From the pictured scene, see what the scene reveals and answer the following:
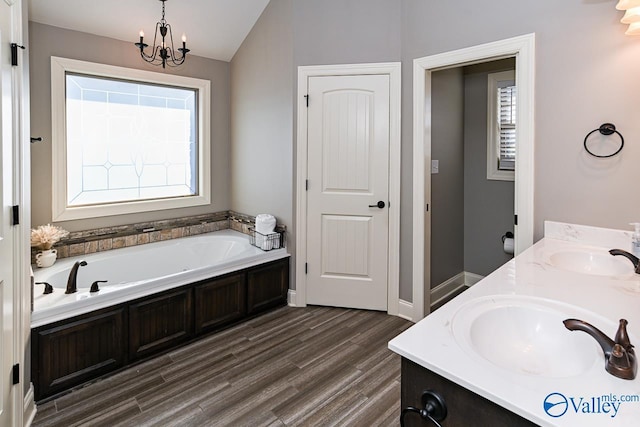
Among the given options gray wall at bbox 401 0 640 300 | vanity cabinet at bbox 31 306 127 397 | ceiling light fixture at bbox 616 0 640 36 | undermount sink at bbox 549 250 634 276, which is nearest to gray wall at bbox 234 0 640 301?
gray wall at bbox 401 0 640 300

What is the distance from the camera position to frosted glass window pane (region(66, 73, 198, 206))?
331 centimetres

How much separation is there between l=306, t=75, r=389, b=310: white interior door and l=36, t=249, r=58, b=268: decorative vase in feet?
6.69

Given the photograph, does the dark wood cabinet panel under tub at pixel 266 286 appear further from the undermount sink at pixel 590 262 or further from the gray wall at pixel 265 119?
the undermount sink at pixel 590 262

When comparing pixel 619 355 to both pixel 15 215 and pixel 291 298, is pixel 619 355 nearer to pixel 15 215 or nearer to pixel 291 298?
pixel 15 215

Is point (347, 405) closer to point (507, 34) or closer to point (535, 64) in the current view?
point (535, 64)

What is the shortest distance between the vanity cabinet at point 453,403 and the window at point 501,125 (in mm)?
3108

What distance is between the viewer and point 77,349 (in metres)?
2.26

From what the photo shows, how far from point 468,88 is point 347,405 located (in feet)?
10.3

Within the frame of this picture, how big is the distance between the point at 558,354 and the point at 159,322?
2.37 meters

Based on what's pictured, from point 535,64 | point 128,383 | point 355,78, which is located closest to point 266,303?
point 128,383

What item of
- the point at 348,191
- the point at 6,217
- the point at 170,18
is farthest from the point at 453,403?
the point at 170,18

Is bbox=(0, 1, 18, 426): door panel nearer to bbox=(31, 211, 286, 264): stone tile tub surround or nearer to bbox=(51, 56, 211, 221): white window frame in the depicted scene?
bbox=(31, 211, 286, 264): stone tile tub surround

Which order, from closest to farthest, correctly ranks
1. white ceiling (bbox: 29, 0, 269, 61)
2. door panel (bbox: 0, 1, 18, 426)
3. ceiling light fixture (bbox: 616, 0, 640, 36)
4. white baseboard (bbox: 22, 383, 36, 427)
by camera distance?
door panel (bbox: 0, 1, 18, 426) < ceiling light fixture (bbox: 616, 0, 640, 36) < white baseboard (bbox: 22, 383, 36, 427) < white ceiling (bbox: 29, 0, 269, 61)

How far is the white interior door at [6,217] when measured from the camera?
1.57 m
